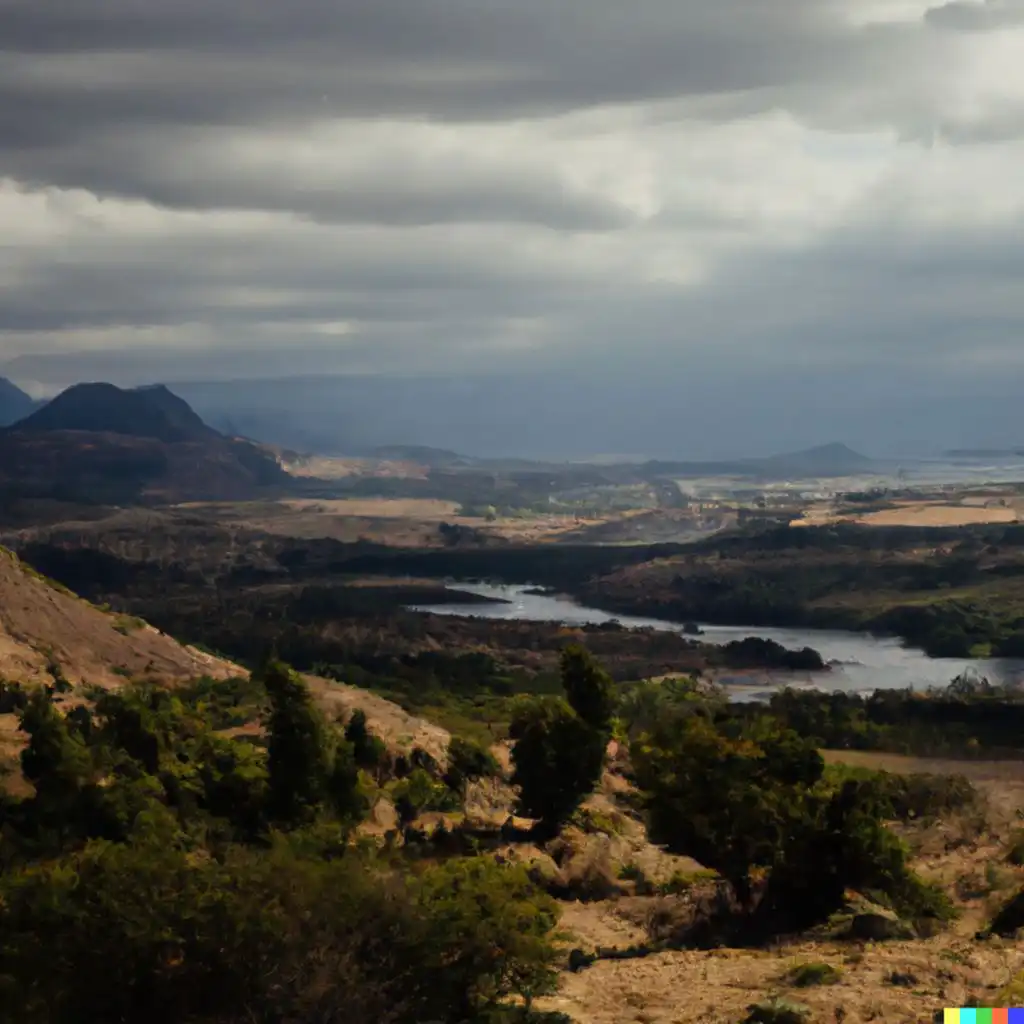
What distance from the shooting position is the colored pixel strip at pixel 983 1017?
2502 centimetres

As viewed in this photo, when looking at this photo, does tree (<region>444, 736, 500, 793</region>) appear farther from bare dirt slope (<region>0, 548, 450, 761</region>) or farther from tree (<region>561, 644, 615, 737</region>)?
tree (<region>561, 644, 615, 737</region>)

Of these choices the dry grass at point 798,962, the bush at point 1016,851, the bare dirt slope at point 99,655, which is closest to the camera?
the dry grass at point 798,962

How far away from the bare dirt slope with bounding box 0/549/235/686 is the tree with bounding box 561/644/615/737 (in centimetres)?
3257

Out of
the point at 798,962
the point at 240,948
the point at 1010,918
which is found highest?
the point at 240,948

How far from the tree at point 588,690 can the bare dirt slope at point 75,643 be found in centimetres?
3257

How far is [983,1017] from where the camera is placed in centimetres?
2575

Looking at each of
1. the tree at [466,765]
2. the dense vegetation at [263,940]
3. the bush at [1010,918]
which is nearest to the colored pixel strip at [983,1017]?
the dense vegetation at [263,940]

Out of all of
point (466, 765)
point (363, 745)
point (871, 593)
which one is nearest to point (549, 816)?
point (466, 765)

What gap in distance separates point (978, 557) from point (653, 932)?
511 ft

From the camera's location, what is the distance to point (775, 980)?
29.9 m

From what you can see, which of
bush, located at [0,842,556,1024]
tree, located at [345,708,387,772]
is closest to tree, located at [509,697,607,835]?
tree, located at [345,708,387,772]

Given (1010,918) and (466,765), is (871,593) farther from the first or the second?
(1010,918)

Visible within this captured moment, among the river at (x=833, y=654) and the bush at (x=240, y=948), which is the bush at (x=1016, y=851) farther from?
the river at (x=833, y=654)

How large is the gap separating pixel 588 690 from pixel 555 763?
358cm
